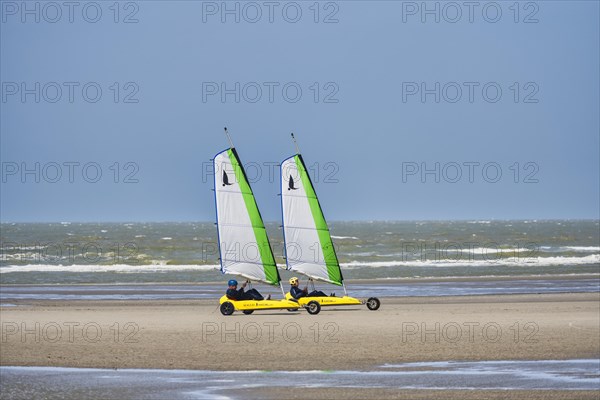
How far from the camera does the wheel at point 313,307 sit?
36250 mm

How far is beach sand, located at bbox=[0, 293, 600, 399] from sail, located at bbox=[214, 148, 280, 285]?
6.93 ft

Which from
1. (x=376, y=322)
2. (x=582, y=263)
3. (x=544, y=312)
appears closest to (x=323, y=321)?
(x=376, y=322)

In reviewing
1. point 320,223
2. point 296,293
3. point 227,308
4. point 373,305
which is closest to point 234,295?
point 227,308

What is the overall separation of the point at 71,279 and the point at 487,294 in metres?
28.7

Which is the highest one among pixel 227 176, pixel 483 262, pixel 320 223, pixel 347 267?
pixel 227 176

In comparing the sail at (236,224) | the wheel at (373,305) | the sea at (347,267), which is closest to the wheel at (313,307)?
the wheel at (373,305)

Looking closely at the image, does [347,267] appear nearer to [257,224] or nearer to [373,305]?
[257,224]

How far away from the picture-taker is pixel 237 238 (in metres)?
38.4

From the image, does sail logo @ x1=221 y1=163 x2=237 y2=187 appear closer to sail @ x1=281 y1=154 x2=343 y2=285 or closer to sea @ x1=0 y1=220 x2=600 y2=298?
sail @ x1=281 y1=154 x2=343 y2=285

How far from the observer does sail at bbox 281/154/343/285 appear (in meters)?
38.6

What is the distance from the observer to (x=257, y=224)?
38.8 metres

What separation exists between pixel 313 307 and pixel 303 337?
286 inches

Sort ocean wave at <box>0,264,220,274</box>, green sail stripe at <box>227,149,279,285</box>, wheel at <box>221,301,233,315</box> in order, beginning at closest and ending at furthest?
1. wheel at <box>221,301,233,315</box>
2. green sail stripe at <box>227,149,279,285</box>
3. ocean wave at <box>0,264,220,274</box>

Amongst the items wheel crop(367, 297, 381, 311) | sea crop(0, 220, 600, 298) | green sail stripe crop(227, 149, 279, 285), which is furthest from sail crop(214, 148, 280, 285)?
sea crop(0, 220, 600, 298)
